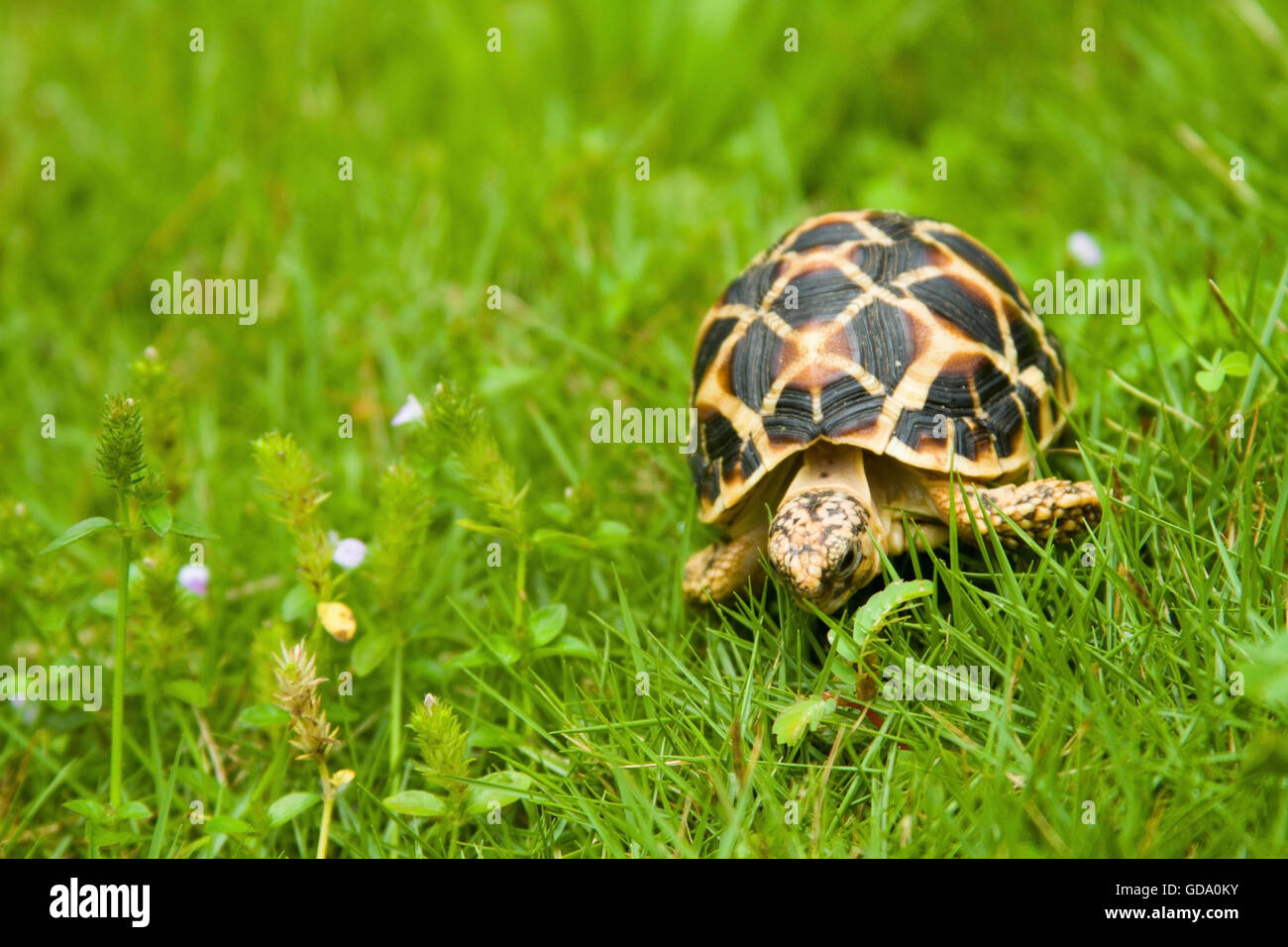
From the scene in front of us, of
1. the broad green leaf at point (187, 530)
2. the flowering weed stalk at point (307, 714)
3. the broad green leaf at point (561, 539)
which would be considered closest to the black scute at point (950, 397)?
the broad green leaf at point (561, 539)

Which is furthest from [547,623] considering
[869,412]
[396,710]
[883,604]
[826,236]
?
[826,236]

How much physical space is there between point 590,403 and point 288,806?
5.37 ft

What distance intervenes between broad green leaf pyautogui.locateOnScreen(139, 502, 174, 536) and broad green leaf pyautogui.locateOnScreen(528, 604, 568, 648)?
86cm

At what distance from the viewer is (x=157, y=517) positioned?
7.72 ft

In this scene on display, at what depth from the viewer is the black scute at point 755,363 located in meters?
2.71

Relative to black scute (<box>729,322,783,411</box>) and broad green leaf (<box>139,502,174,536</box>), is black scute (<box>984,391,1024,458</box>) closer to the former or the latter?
black scute (<box>729,322,783,411</box>)

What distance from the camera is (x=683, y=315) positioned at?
3906 millimetres

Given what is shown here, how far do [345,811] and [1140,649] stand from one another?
1.83 meters

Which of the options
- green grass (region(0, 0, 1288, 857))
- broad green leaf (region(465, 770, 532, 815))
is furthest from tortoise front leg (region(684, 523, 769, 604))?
broad green leaf (region(465, 770, 532, 815))

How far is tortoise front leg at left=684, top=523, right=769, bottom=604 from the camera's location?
2672mm

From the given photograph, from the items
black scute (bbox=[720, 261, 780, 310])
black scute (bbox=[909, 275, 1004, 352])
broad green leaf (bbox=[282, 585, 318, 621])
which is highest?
black scute (bbox=[720, 261, 780, 310])

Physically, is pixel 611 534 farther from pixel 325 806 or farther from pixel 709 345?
pixel 325 806

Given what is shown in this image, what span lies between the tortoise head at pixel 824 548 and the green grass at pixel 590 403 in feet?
0.51
